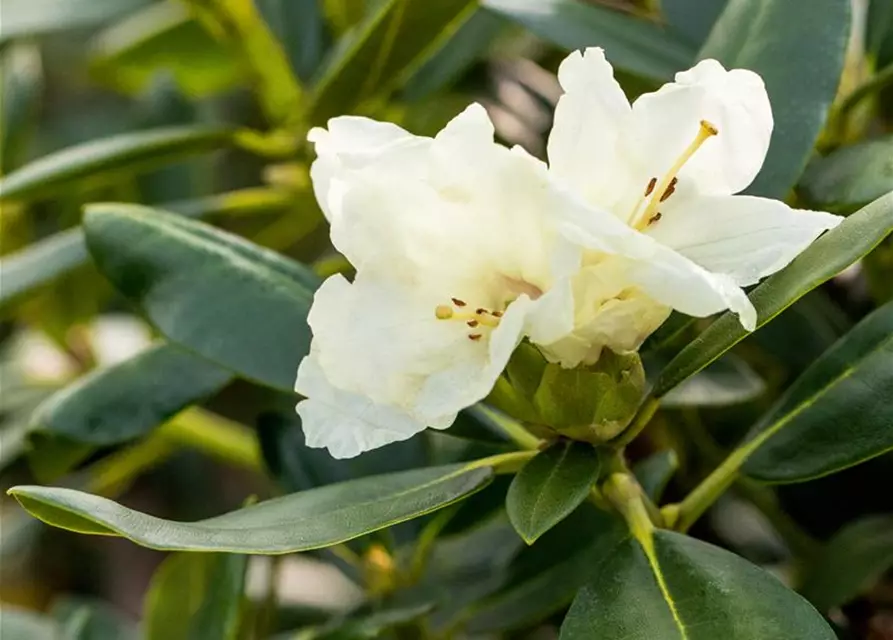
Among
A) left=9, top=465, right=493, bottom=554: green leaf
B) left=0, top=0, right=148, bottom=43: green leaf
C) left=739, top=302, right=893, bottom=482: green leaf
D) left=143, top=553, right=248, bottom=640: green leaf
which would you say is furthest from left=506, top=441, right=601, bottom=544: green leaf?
left=0, top=0, right=148, bottom=43: green leaf

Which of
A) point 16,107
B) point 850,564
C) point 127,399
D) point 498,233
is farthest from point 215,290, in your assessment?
point 16,107

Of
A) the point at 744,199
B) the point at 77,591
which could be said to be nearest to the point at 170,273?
the point at 744,199

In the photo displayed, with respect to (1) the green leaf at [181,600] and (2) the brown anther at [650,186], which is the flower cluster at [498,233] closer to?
(2) the brown anther at [650,186]

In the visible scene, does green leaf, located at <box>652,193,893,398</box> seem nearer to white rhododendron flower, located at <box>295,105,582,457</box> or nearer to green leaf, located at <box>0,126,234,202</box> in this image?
white rhododendron flower, located at <box>295,105,582,457</box>

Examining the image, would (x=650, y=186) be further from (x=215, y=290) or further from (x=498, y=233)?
(x=215, y=290)

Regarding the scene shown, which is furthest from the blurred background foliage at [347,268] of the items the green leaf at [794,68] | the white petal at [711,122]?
the white petal at [711,122]

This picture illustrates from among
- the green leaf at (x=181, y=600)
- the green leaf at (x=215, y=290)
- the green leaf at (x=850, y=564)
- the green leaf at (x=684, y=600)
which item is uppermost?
the green leaf at (x=684, y=600)
